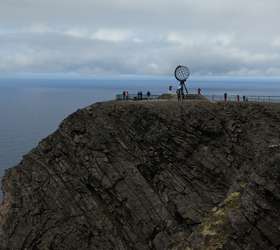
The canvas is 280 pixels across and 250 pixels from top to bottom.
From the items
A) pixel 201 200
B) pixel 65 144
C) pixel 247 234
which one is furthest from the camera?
pixel 65 144

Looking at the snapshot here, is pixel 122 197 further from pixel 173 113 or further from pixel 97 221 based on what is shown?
pixel 173 113

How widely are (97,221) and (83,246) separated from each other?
3.00 m

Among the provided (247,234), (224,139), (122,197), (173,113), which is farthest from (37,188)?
(247,234)

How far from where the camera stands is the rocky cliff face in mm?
61062

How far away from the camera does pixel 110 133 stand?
6381cm

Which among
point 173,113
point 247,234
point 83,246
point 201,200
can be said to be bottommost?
point 83,246

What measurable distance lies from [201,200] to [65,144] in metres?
16.2

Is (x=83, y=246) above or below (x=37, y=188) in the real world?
below

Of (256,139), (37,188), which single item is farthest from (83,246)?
(256,139)

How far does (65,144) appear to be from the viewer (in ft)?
214

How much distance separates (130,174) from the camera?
204 ft

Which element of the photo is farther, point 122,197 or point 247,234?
point 122,197

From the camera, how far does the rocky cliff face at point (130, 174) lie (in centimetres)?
6106

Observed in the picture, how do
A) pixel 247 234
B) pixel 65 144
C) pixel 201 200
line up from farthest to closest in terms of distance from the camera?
pixel 65 144
pixel 201 200
pixel 247 234
